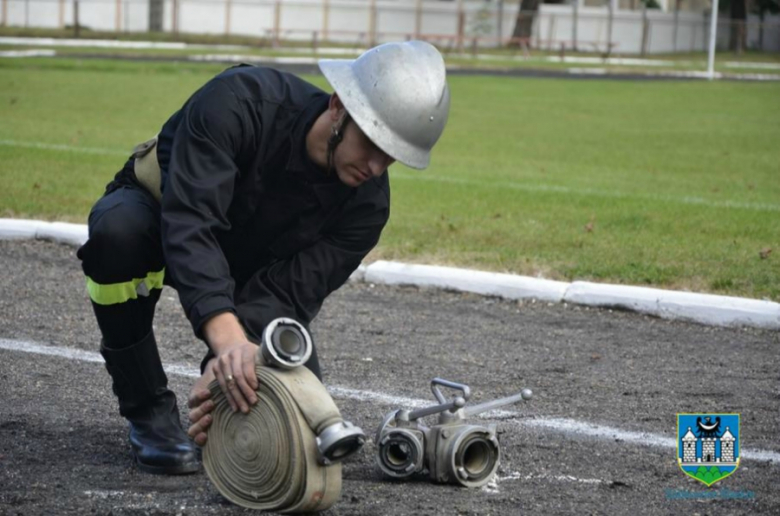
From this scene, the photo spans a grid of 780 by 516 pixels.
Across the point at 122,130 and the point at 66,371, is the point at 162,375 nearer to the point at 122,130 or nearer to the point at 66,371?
the point at 66,371

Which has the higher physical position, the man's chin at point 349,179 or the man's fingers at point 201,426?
the man's chin at point 349,179

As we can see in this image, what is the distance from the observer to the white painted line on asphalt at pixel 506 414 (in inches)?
190

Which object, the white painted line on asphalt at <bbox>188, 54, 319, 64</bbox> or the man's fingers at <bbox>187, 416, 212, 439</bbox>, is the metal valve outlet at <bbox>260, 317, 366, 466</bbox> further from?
the white painted line on asphalt at <bbox>188, 54, 319, 64</bbox>

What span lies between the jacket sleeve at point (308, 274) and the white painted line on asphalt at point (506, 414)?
898mm

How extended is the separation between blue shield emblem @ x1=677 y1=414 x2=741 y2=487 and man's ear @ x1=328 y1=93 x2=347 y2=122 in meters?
1.65

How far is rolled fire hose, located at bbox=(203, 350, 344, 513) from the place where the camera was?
3635 mm

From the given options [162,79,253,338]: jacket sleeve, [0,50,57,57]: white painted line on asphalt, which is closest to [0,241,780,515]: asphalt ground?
[162,79,253,338]: jacket sleeve

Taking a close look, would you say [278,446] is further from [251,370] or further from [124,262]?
[124,262]

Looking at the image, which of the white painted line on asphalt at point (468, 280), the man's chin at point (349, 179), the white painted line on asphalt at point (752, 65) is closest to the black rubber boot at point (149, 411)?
the man's chin at point (349, 179)

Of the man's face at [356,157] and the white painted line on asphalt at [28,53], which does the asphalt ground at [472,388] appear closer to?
the man's face at [356,157]

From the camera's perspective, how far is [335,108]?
3.96 meters

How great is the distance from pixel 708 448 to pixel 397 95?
166 cm

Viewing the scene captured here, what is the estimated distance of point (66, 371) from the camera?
18.5 feet

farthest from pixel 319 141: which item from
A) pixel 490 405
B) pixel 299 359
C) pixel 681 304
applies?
pixel 681 304
